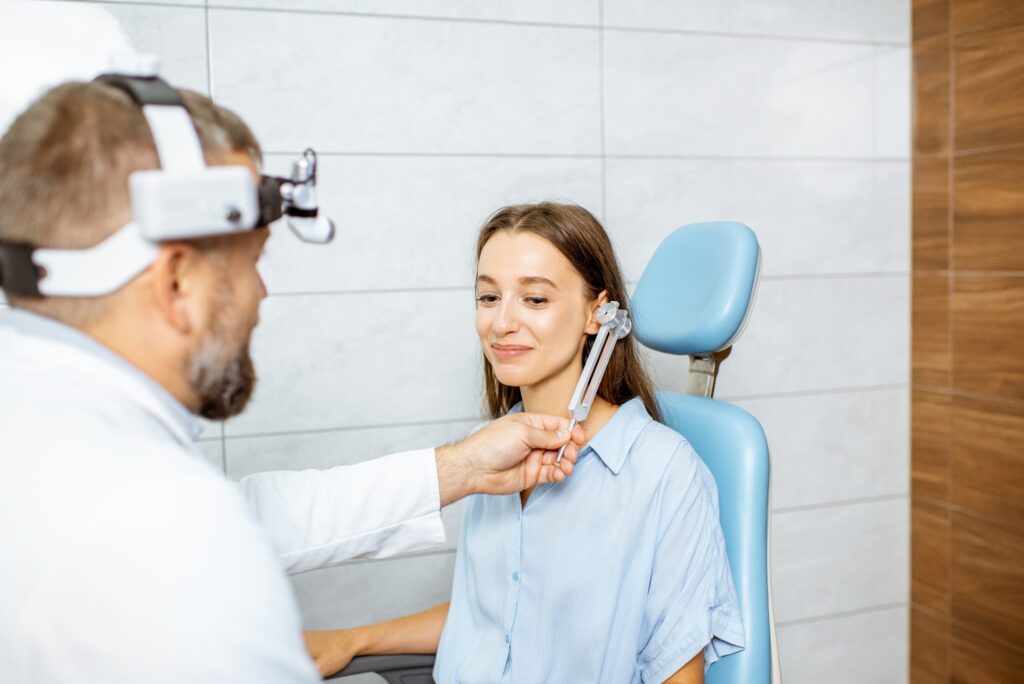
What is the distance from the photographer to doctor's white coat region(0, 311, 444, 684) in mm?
Result: 661

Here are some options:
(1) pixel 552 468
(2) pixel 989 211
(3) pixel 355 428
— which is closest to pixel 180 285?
(1) pixel 552 468

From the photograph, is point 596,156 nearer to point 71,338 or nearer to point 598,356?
point 598,356

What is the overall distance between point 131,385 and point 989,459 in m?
2.37

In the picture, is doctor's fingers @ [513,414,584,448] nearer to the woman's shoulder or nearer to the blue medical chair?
the woman's shoulder

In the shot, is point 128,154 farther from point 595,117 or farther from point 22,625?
point 595,117

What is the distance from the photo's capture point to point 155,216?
78 cm

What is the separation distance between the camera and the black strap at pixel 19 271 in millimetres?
816

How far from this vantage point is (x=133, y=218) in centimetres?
82

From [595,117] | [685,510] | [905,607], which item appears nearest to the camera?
[685,510]

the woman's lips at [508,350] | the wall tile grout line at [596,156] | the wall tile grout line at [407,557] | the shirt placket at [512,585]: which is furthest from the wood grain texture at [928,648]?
the woman's lips at [508,350]

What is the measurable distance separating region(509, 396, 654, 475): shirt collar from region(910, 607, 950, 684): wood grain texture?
179 centimetres

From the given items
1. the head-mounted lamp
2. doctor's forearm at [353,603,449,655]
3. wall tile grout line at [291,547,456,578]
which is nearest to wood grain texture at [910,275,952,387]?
wall tile grout line at [291,547,456,578]

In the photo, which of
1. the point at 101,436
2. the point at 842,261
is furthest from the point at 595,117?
the point at 101,436

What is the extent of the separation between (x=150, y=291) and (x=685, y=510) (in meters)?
0.87
